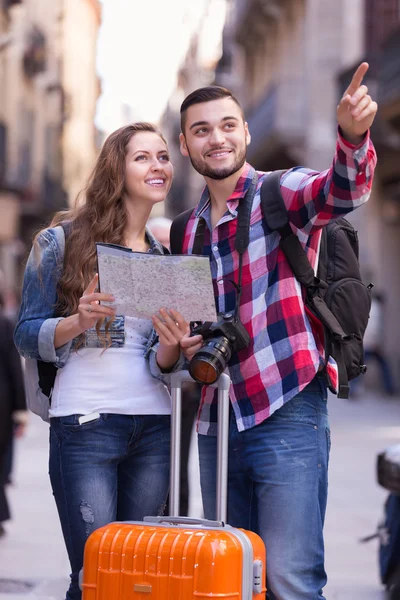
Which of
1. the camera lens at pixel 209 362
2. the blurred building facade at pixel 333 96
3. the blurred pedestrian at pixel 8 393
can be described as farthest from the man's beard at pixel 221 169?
the blurred building facade at pixel 333 96

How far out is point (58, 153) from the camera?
148 feet

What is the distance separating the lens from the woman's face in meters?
4.09

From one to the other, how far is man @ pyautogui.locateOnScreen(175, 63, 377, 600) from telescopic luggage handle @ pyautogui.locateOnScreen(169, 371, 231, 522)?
0.50ft

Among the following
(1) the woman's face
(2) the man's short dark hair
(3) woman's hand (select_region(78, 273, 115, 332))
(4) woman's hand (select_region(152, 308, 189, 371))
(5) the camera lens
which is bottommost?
(5) the camera lens

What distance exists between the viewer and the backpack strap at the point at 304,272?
12.3 feet

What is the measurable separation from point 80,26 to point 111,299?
188 feet

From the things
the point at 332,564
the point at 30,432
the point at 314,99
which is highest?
the point at 314,99

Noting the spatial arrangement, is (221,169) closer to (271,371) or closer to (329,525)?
(271,371)

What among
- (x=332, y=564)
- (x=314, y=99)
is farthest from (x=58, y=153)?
(x=332, y=564)

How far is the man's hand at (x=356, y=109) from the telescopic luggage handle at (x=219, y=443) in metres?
0.84

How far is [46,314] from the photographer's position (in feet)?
13.1

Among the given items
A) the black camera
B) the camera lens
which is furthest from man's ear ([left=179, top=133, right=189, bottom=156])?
the camera lens

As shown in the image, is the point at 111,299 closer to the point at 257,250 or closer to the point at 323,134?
the point at 257,250

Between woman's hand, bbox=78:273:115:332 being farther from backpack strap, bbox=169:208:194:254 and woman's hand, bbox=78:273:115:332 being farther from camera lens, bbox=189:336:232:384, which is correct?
backpack strap, bbox=169:208:194:254
